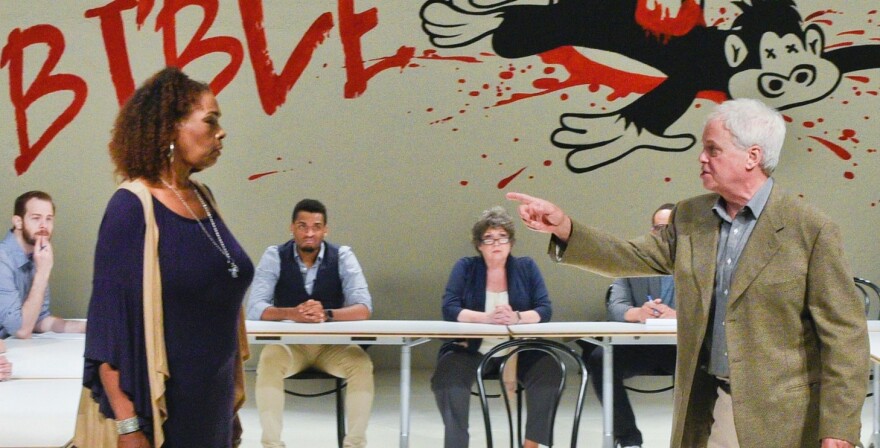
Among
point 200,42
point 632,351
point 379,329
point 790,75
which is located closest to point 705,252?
point 379,329

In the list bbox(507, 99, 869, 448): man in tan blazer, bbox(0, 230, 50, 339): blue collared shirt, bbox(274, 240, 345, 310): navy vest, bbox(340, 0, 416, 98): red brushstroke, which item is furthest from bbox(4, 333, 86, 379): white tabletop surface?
bbox(340, 0, 416, 98): red brushstroke

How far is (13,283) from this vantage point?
4324 millimetres

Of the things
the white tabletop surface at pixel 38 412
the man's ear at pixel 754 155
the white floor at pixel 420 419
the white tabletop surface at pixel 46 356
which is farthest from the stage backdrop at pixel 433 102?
the man's ear at pixel 754 155

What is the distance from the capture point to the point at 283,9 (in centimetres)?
561

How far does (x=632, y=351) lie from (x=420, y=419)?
1192mm

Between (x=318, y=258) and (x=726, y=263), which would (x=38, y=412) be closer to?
(x=726, y=263)

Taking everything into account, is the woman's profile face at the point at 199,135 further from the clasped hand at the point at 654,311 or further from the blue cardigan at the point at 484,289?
the clasped hand at the point at 654,311

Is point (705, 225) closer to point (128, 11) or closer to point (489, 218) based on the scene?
point (489, 218)

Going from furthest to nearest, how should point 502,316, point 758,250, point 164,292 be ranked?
1. point 502,316
2. point 758,250
3. point 164,292

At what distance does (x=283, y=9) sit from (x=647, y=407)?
3115 mm

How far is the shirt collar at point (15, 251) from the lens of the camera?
4402mm

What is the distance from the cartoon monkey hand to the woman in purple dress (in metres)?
3.80

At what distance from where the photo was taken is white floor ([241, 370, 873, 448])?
4609mm

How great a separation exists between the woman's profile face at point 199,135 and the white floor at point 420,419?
8.79 ft
